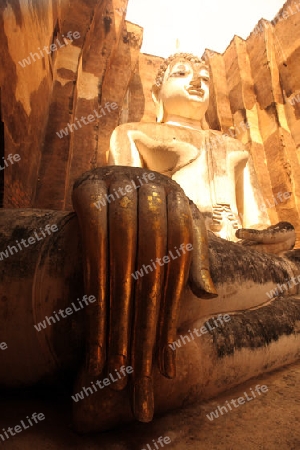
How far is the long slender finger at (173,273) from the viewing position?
89cm

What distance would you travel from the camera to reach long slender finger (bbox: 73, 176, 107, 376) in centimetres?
83

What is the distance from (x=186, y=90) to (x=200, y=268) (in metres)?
2.50

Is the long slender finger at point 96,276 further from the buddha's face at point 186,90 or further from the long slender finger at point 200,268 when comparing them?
the buddha's face at point 186,90

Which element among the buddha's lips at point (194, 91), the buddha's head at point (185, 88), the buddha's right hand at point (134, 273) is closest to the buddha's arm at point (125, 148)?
the buddha's head at point (185, 88)

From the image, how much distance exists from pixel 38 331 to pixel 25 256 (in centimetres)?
25

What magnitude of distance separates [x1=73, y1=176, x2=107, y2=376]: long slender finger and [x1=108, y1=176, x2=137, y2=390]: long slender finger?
2 cm

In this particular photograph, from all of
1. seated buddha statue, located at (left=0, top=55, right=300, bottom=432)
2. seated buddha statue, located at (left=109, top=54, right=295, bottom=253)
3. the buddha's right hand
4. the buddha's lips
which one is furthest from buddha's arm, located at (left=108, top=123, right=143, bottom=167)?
the buddha's right hand

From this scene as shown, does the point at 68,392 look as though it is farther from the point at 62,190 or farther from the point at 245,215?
the point at 62,190

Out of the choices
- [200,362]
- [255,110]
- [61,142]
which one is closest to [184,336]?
[200,362]

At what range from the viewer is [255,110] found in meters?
6.07

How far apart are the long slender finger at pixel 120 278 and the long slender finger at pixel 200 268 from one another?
243 mm

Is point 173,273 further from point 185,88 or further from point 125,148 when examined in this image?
point 185,88

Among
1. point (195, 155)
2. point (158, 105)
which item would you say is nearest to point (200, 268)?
point (195, 155)

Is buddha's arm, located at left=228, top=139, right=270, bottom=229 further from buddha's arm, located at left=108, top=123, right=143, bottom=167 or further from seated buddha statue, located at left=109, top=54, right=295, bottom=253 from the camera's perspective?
buddha's arm, located at left=108, top=123, right=143, bottom=167
